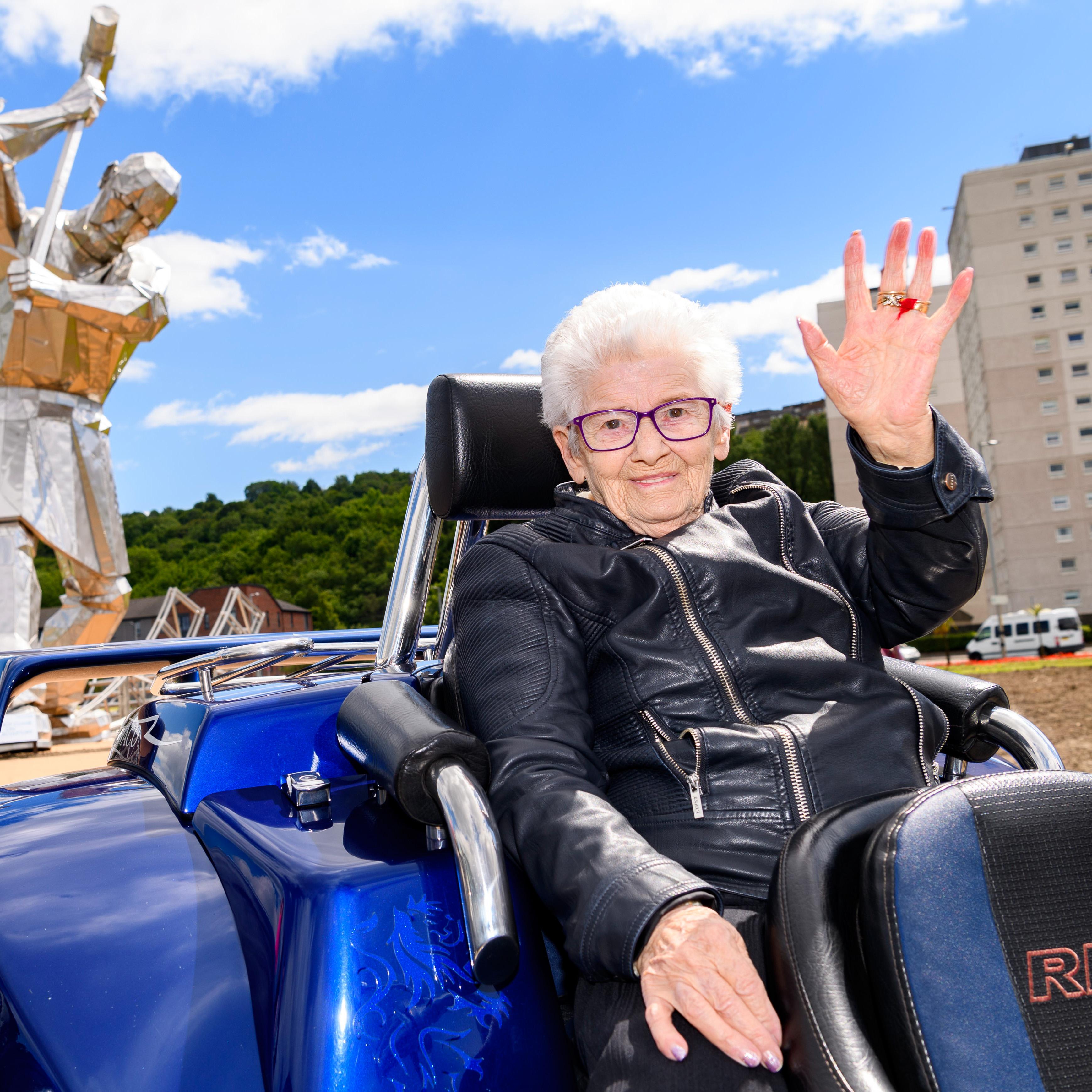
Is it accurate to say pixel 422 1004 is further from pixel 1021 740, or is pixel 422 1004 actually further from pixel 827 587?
pixel 1021 740

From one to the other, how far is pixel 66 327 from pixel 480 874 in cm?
1122

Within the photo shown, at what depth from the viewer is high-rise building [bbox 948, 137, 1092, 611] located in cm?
5159

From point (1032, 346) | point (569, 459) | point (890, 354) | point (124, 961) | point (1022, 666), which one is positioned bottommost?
point (1022, 666)

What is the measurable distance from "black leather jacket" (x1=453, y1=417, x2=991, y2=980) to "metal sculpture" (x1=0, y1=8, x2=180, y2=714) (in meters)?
10.2

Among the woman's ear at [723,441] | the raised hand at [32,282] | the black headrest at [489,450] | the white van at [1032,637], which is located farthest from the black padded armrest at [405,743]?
the white van at [1032,637]

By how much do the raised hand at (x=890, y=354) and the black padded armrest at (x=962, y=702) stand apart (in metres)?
0.40

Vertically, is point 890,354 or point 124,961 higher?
point 890,354

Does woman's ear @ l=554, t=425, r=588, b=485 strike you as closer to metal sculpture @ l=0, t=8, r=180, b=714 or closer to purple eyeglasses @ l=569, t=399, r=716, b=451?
purple eyeglasses @ l=569, t=399, r=716, b=451

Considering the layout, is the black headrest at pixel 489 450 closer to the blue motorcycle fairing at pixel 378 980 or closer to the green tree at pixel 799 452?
the blue motorcycle fairing at pixel 378 980

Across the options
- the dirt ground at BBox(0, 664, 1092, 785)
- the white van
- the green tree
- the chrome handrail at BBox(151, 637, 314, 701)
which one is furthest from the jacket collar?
the green tree

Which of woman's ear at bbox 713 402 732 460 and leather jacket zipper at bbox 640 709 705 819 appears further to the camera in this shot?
woman's ear at bbox 713 402 732 460

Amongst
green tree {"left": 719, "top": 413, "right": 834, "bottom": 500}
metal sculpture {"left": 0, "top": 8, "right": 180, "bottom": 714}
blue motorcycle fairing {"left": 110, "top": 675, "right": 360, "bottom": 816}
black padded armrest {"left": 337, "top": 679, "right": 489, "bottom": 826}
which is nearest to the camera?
black padded armrest {"left": 337, "top": 679, "right": 489, "bottom": 826}

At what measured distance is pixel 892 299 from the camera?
5.16 feet

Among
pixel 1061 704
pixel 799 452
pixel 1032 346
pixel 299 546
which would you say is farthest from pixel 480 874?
pixel 799 452
